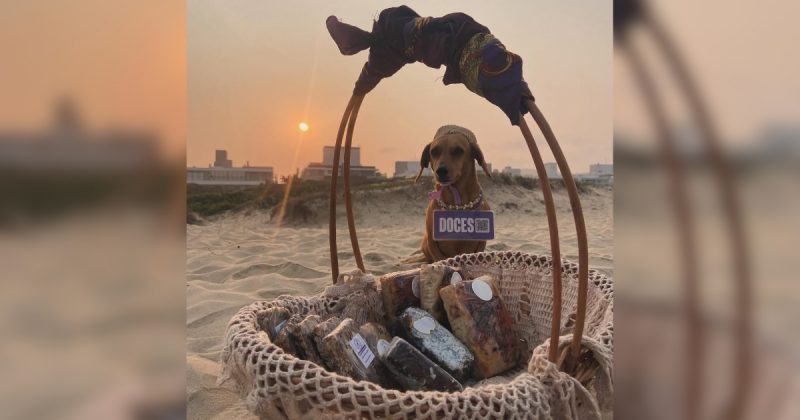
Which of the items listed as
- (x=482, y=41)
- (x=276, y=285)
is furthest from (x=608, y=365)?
(x=276, y=285)

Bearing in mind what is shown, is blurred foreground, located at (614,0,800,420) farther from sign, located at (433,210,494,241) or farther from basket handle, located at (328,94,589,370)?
sign, located at (433,210,494,241)

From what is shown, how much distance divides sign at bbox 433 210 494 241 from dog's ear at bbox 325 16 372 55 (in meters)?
0.90

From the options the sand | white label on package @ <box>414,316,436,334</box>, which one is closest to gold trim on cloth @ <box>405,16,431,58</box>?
the sand

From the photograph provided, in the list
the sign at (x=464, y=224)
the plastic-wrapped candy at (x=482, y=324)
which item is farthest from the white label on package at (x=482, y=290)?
the sign at (x=464, y=224)

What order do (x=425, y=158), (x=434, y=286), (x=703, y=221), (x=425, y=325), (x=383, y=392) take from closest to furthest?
(x=703, y=221)
(x=383, y=392)
(x=425, y=325)
(x=434, y=286)
(x=425, y=158)

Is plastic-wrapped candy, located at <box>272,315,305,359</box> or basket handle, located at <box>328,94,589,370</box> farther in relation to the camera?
plastic-wrapped candy, located at <box>272,315,305,359</box>

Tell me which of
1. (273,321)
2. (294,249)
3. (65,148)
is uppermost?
(65,148)

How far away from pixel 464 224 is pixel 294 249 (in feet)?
5.80

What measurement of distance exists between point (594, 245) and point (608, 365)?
5.46 feet

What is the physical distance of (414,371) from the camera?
92 cm

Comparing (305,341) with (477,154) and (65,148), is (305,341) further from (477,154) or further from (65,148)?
(477,154)

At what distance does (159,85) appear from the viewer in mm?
254

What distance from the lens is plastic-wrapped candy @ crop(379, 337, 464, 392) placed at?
908 mm

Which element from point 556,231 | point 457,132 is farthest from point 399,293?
point 457,132
